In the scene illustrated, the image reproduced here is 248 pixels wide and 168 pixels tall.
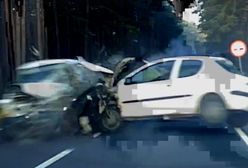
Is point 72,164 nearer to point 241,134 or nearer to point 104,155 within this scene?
point 104,155

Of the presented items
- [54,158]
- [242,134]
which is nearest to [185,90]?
[242,134]

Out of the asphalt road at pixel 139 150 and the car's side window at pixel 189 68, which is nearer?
the asphalt road at pixel 139 150

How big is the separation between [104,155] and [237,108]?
4.84m

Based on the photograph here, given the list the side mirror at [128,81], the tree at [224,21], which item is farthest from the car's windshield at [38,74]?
the tree at [224,21]

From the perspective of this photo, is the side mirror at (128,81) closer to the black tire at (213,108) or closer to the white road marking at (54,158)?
the black tire at (213,108)

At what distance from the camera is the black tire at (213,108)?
1517 centimetres

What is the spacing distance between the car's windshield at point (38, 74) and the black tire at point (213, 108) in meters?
3.40

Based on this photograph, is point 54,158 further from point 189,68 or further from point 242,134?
point 189,68

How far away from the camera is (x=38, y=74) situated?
47.6 ft

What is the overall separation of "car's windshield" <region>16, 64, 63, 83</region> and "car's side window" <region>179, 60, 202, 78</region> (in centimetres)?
293

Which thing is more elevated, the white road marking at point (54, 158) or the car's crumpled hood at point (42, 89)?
the car's crumpled hood at point (42, 89)

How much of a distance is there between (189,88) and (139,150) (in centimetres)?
380

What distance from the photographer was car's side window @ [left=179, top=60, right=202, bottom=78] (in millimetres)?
15539

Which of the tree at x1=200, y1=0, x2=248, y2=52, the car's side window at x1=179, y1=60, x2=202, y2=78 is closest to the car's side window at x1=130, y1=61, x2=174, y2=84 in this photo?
the car's side window at x1=179, y1=60, x2=202, y2=78
